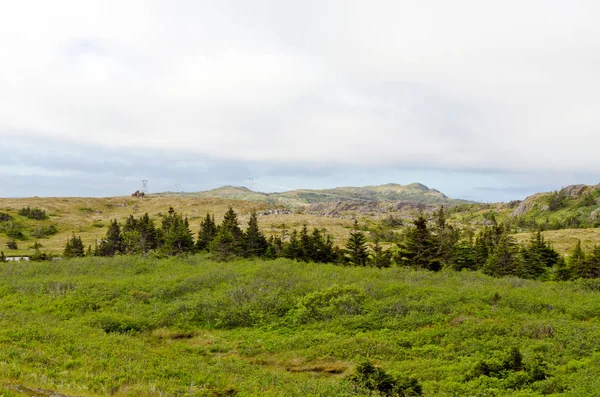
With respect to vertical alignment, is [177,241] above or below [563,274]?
above

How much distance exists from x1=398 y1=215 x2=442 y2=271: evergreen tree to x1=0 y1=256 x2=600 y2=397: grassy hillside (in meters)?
9.54

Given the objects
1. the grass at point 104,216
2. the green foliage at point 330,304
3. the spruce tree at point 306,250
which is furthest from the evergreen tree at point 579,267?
the grass at point 104,216

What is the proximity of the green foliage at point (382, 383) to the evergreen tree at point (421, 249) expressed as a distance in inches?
1341

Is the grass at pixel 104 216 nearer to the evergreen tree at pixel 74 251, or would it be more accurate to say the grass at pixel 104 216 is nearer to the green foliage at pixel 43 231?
the green foliage at pixel 43 231

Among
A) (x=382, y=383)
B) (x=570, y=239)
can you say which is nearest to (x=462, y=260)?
(x=382, y=383)

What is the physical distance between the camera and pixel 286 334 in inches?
899

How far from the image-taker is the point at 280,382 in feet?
49.0

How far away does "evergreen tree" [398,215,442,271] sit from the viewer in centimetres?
4647

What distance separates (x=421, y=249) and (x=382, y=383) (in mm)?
35812

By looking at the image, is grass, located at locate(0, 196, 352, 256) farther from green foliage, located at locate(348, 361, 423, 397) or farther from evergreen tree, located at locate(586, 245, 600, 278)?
green foliage, located at locate(348, 361, 423, 397)

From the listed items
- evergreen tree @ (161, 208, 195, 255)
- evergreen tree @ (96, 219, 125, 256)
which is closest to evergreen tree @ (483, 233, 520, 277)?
evergreen tree @ (161, 208, 195, 255)

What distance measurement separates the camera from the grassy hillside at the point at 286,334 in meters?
13.9

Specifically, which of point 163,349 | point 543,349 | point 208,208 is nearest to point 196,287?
point 163,349

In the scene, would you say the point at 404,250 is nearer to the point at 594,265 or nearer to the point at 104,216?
the point at 594,265
